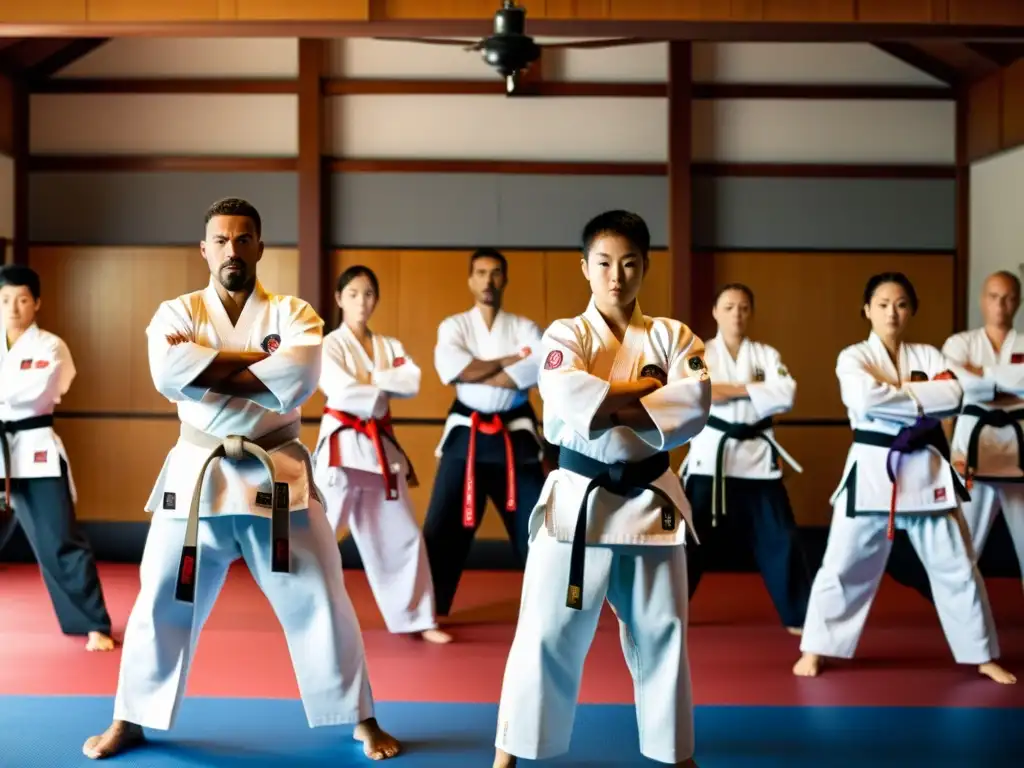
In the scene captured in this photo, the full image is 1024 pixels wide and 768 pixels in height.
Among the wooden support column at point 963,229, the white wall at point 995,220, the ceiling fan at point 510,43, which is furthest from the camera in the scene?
the wooden support column at point 963,229

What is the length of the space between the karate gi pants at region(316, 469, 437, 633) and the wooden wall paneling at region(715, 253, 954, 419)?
8.77ft

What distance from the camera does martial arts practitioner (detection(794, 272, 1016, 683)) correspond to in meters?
3.97

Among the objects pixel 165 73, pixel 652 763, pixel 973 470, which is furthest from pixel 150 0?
pixel 973 470

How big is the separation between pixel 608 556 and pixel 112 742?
1482 mm

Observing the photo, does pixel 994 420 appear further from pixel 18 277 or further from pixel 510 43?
pixel 18 277

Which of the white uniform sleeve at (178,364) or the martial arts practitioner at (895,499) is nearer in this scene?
the white uniform sleeve at (178,364)

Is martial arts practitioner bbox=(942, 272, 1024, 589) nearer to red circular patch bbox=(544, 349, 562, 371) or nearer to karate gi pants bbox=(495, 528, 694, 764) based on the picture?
karate gi pants bbox=(495, 528, 694, 764)

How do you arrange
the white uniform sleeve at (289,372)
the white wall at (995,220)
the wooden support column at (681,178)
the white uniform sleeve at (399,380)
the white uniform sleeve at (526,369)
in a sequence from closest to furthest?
1. the white uniform sleeve at (289,372)
2. the white uniform sleeve at (399,380)
3. the white uniform sleeve at (526,369)
4. the white wall at (995,220)
5. the wooden support column at (681,178)

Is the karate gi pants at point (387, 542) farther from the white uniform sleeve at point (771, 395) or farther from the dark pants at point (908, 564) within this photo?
the dark pants at point (908, 564)

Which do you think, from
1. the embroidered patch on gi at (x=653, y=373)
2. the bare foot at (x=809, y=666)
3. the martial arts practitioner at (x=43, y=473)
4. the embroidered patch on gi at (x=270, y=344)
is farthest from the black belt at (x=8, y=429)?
the bare foot at (x=809, y=666)

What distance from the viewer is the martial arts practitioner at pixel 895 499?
3.97 m

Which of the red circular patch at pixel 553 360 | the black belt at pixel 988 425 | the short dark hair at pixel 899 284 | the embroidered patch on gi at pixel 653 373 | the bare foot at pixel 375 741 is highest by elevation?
the short dark hair at pixel 899 284

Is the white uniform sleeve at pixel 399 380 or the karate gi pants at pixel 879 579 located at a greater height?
the white uniform sleeve at pixel 399 380

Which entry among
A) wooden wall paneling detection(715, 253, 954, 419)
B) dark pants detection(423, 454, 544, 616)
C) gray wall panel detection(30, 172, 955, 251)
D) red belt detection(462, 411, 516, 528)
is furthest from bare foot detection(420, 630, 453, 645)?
wooden wall paneling detection(715, 253, 954, 419)
